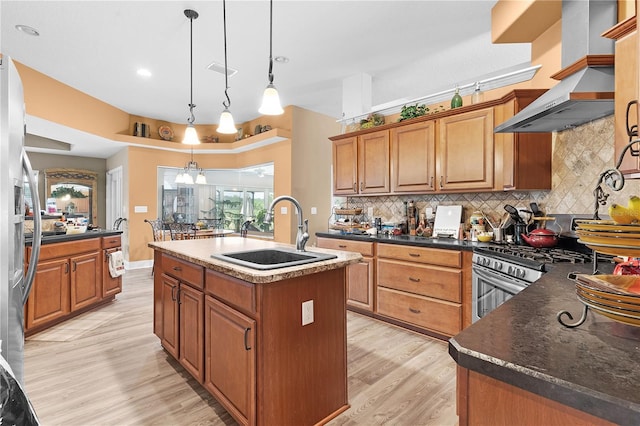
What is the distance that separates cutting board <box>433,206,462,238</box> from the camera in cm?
343

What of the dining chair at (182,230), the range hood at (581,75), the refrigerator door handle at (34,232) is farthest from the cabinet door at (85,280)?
the range hood at (581,75)

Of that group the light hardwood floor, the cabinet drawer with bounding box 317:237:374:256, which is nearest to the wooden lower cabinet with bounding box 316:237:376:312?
the cabinet drawer with bounding box 317:237:374:256

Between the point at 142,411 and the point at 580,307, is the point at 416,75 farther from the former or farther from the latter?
the point at 142,411

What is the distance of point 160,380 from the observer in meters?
2.26

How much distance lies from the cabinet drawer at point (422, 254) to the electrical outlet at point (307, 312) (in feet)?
5.49

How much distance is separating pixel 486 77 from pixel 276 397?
356cm

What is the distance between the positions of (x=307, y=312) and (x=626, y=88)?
2002 millimetres

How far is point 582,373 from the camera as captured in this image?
60 cm

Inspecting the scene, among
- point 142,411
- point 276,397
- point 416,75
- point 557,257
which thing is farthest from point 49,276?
point 416,75

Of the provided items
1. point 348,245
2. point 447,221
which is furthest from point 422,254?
point 348,245

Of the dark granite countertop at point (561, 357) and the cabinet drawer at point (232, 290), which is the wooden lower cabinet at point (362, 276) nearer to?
the cabinet drawer at point (232, 290)

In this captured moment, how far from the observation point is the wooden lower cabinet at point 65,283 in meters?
3.00

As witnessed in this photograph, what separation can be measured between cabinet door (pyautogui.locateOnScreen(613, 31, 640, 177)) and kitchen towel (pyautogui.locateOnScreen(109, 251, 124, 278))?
485 centimetres

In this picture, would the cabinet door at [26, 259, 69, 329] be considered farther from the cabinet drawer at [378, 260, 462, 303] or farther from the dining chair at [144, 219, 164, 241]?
the cabinet drawer at [378, 260, 462, 303]
